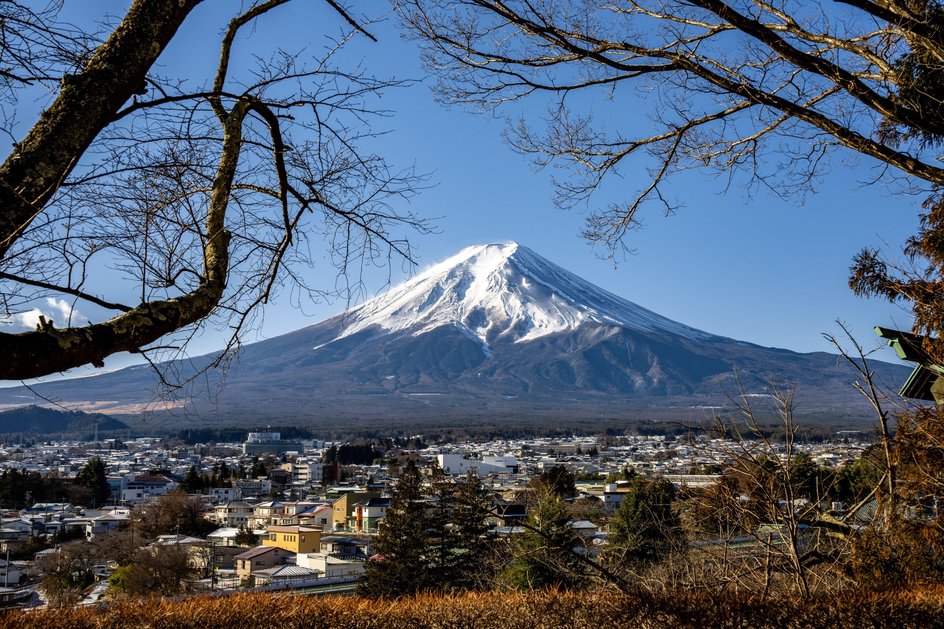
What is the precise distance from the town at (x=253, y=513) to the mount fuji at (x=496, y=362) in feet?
174

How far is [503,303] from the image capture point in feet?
554

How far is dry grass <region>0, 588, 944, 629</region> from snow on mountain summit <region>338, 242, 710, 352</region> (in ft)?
488

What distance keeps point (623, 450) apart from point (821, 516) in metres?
73.2

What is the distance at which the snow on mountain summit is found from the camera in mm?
161750

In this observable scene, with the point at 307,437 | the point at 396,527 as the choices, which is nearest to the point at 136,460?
the point at 307,437

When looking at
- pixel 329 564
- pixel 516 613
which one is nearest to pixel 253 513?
pixel 329 564

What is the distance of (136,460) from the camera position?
251 ft

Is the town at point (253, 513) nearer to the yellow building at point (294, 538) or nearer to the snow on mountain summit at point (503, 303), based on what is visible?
the yellow building at point (294, 538)

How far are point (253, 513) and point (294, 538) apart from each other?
9563 millimetres

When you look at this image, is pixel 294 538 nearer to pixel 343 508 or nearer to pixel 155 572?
pixel 343 508

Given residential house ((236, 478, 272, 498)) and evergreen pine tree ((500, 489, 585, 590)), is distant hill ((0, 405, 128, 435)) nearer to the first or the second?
residential house ((236, 478, 272, 498))

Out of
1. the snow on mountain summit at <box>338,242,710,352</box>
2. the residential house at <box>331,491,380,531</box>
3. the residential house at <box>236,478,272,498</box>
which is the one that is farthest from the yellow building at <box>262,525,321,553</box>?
the snow on mountain summit at <box>338,242,710,352</box>

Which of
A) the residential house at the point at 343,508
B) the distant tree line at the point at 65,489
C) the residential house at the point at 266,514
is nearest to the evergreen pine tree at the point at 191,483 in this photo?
the distant tree line at the point at 65,489

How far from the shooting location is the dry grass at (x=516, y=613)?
3.71 metres
